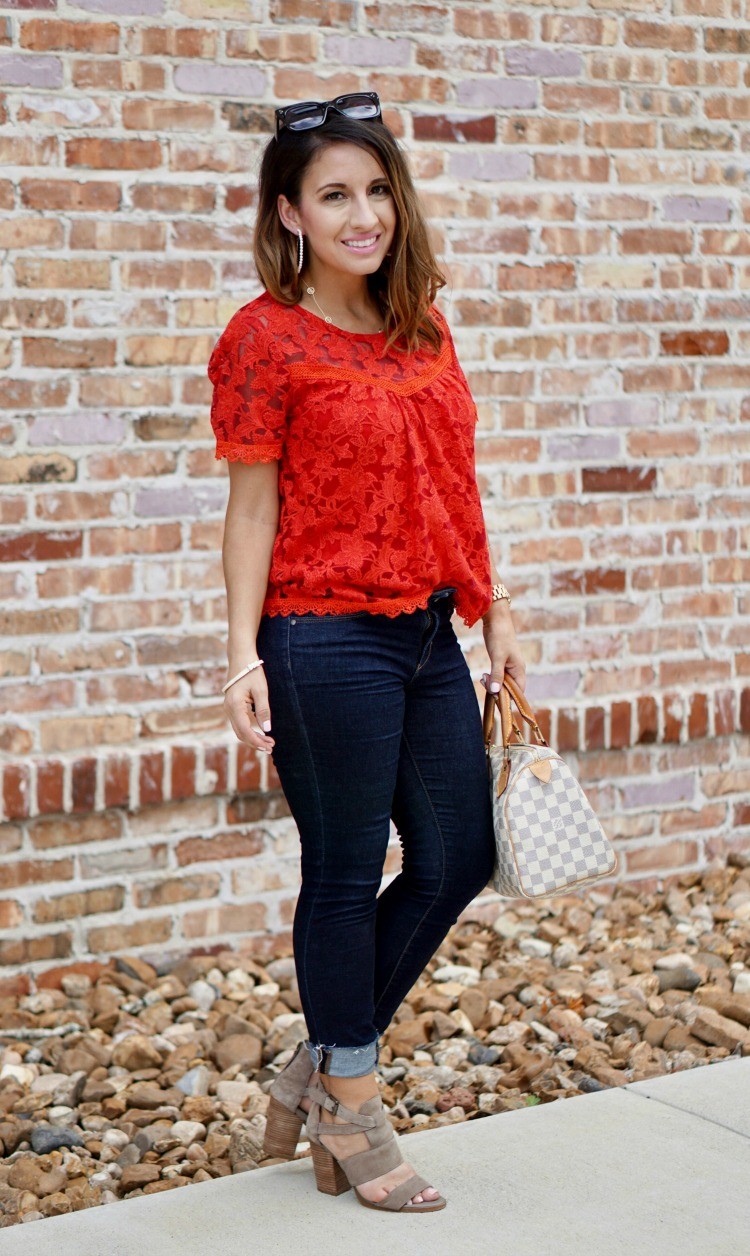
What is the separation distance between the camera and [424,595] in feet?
8.07

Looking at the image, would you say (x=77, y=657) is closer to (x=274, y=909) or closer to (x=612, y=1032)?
(x=274, y=909)

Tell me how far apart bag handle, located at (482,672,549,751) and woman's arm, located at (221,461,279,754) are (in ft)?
1.55

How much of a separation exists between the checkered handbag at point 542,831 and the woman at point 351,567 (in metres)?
0.05

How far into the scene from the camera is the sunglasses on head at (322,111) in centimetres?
239

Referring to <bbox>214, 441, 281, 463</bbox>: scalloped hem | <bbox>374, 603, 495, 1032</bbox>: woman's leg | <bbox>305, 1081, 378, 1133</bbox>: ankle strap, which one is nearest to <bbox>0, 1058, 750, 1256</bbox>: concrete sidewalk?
<bbox>305, 1081, 378, 1133</bbox>: ankle strap

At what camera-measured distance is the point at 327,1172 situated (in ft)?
8.47

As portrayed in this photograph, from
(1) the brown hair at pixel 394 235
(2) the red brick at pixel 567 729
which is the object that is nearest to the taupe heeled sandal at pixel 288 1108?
(1) the brown hair at pixel 394 235

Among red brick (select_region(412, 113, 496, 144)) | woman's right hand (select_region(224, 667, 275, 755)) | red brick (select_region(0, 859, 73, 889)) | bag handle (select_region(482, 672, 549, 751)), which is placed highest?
red brick (select_region(412, 113, 496, 144))

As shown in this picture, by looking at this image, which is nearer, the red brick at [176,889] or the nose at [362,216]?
the nose at [362,216]

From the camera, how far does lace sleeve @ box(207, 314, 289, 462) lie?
7.75 ft

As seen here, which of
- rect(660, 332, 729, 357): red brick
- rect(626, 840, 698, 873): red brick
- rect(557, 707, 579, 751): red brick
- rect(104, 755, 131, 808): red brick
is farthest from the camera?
rect(626, 840, 698, 873): red brick

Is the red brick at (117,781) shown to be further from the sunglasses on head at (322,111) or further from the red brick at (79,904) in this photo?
the sunglasses on head at (322,111)

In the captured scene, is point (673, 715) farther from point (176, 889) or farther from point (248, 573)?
point (248, 573)

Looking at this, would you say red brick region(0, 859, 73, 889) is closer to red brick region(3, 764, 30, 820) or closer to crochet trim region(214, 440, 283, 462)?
red brick region(3, 764, 30, 820)
